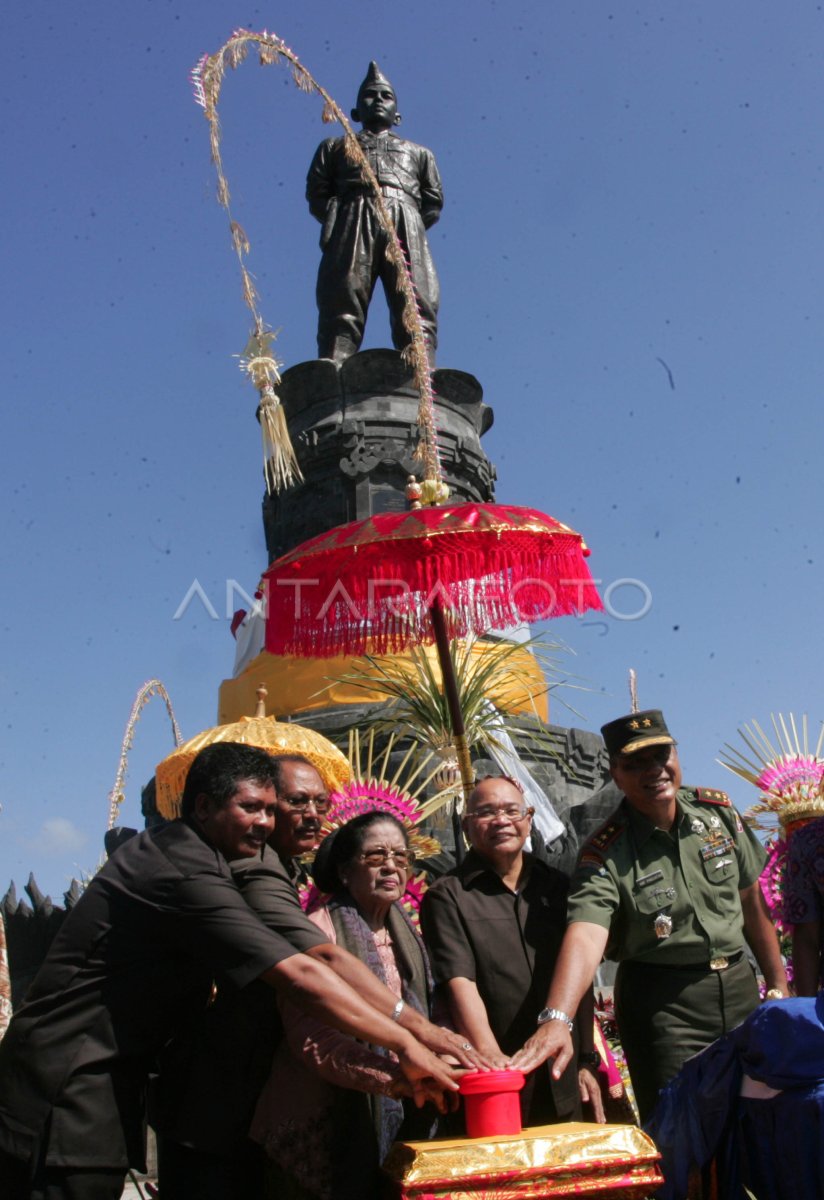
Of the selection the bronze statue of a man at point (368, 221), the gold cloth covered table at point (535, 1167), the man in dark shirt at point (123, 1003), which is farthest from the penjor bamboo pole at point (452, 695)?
the bronze statue of a man at point (368, 221)

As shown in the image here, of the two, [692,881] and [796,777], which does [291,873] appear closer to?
[692,881]

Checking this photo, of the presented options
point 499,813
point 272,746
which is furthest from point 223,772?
point 272,746

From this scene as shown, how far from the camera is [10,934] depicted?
8.16 meters

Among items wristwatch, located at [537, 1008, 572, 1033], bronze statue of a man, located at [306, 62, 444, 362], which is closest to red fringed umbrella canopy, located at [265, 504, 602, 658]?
wristwatch, located at [537, 1008, 572, 1033]

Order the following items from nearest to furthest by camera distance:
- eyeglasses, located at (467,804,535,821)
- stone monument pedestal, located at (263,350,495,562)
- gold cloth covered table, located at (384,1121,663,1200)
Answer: gold cloth covered table, located at (384,1121,663,1200)
eyeglasses, located at (467,804,535,821)
stone monument pedestal, located at (263,350,495,562)

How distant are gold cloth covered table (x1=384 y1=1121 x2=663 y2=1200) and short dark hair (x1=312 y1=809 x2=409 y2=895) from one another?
848 mm

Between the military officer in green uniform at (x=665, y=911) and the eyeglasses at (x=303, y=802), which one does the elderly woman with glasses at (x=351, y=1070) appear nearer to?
the eyeglasses at (x=303, y=802)

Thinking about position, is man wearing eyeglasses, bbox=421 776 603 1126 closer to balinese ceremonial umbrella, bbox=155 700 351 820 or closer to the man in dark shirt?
the man in dark shirt

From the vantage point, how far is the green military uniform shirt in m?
3.06

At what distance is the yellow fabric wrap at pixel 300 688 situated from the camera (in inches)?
408

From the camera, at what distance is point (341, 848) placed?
296 centimetres

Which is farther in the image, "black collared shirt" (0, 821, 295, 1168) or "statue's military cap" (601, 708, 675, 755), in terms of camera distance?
"statue's military cap" (601, 708, 675, 755)

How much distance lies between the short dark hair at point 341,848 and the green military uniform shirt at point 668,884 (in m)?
0.57

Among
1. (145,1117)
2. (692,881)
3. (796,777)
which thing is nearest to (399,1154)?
(145,1117)
